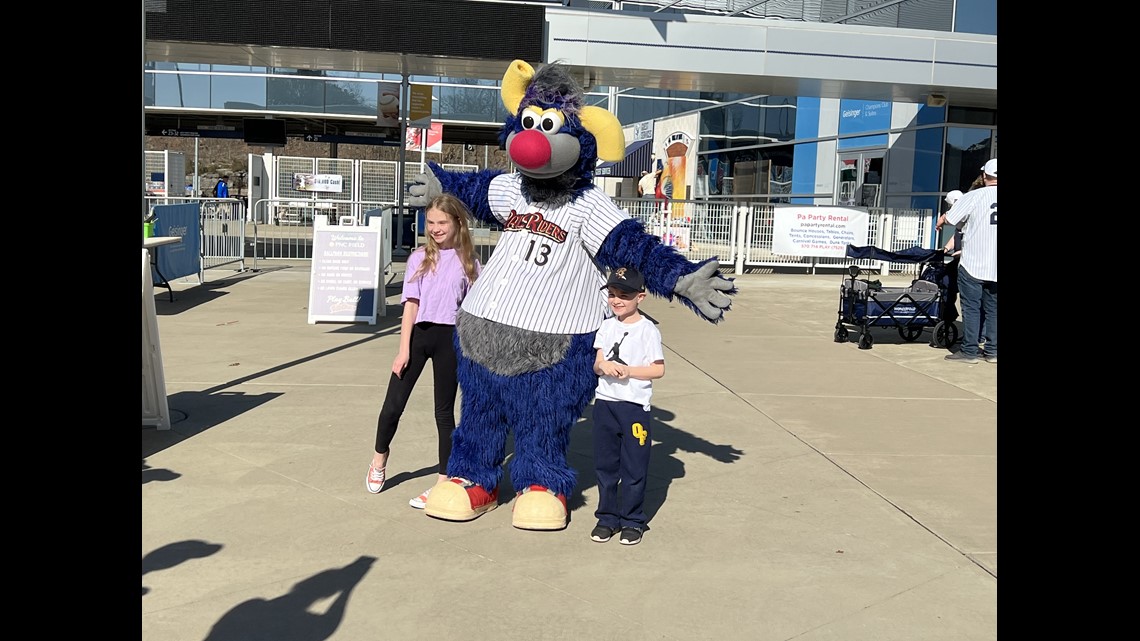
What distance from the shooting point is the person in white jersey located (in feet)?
31.9

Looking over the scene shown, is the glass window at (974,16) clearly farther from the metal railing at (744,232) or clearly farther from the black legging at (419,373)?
the black legging at (419,373)

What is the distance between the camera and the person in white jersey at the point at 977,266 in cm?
972

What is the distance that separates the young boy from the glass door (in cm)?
1971

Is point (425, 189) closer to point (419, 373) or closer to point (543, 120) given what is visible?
point (543, 120)

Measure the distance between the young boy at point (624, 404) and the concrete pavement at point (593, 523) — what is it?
0.16 meters

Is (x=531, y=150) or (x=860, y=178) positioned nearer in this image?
(x=531, y=150)

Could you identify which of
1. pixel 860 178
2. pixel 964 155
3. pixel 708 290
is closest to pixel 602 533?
pixel 708 290

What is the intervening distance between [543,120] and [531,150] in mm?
288

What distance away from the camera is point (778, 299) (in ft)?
50.8

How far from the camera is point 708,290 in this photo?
4547 millimetres

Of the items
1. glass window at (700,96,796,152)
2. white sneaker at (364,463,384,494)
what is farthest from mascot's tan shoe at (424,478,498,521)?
glass window at (700,96,796,152)

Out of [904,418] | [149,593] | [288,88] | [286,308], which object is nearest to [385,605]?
[149,593]

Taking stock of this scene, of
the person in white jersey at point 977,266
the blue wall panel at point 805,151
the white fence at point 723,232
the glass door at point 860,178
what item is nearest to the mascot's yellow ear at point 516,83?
the person in white jersey at point 977,266
